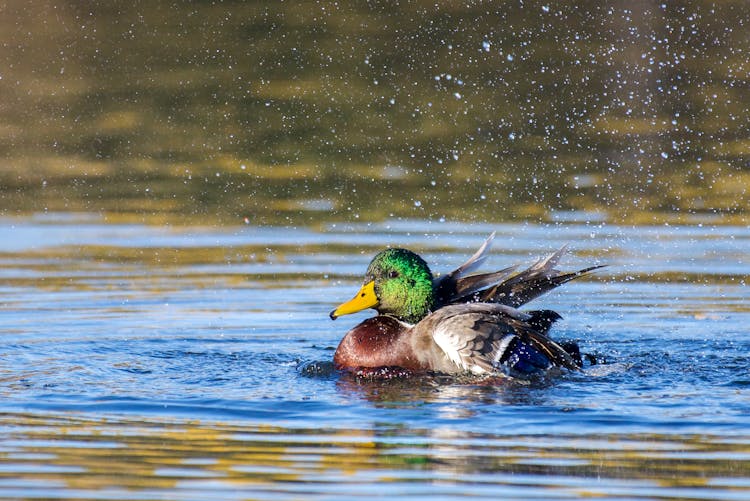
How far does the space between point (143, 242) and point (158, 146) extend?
3439 mm

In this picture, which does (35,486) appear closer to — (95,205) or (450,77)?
(95,205)

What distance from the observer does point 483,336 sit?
29.6 ft

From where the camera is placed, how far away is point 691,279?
1180cm

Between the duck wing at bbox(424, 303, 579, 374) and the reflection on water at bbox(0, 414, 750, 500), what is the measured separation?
157 centimetres

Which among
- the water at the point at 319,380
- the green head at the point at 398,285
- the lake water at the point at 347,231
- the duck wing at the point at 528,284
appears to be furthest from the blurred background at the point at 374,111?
the green head at the point at 398,285

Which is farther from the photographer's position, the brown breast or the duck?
the brown breast

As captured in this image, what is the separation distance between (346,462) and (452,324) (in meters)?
2.44

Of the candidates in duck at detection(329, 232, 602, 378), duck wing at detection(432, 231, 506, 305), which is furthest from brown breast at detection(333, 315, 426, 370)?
duck wing at detection(432, 231, 506, 305)

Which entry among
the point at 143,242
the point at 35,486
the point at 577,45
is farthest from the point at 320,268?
the point at 577,45

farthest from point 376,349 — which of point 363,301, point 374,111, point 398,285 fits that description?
point 374,111

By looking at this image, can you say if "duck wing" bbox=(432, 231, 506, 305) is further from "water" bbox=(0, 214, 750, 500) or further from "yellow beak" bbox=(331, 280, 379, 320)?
"water" bbox=(0, 214, 750, 500)

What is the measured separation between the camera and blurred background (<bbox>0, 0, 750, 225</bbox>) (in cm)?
1434

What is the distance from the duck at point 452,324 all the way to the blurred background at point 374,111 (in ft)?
12.1

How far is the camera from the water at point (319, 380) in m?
6.57
